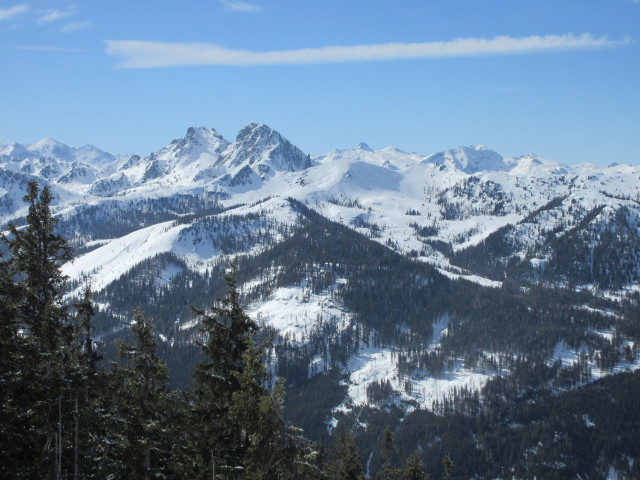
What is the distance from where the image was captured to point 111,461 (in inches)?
1128

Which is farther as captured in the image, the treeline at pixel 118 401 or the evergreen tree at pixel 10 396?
the evergreen tree at pixel 10 396

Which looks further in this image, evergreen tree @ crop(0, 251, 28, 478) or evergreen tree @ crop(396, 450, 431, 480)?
evergreen tree @ crop(396, 450, 431, 480)

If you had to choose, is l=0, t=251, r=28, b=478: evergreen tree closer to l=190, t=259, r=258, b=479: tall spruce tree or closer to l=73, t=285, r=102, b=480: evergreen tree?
l=73, t=285, r=102, b=480: evergreen tree

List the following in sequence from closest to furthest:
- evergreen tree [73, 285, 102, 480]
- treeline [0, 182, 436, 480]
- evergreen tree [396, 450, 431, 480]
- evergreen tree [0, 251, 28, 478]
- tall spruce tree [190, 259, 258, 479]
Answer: treeline [0, 182, 436, 480] → evergreen tree [0, 251, 28, 478] → tall spruce tree [190, 259, 258, 479] → evergreen tree [73, 285, 102, 480] → evergreen tree [396, 450, 431, 480]

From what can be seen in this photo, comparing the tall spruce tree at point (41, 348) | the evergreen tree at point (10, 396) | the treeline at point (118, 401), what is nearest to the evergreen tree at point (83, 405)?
the treeline at point (118, 401)

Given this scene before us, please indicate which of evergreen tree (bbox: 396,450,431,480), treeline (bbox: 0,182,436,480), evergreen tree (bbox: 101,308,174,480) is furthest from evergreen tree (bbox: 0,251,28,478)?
evergreen tree (bbox: 396,450,431,480)

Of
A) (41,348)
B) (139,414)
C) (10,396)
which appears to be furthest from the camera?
(139,414)

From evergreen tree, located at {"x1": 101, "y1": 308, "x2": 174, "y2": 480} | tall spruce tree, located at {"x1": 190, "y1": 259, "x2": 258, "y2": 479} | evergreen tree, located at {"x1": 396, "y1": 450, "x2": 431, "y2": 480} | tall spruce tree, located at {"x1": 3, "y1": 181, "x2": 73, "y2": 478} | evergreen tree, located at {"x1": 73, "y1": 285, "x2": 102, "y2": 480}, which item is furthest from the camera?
evergreen tree, located at {"x1": 396, "y1": 450, "x2": 431, "y2": 480}

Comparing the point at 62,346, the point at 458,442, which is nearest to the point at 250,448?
the point at 62,346

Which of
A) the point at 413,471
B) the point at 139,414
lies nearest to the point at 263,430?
the point at 139,414

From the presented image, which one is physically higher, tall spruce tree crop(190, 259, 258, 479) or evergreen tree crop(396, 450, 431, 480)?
tall spruce tree crop(190, 259, 258, 479)

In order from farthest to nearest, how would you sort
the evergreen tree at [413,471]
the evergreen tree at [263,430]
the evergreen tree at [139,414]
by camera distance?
the evergreen tree at [413,471]
the evergreen tree at [139,414]
the evergreen tree at [263,430]

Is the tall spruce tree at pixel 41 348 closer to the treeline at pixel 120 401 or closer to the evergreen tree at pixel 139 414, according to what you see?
the treeline at pixel 120 401

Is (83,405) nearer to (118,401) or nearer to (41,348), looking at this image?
(41,348)
